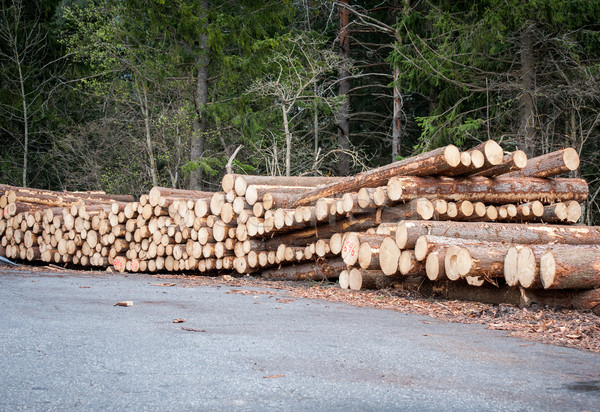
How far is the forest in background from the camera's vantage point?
48.5 ft

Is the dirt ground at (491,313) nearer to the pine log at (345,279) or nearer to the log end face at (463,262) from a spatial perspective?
the pine log at (345,279)

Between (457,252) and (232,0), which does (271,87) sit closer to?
(232,0)

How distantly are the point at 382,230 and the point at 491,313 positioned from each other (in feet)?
7.31

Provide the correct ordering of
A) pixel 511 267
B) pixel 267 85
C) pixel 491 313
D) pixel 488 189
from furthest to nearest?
pixel 267 85 < pixel 488 189 < pixel 491 313 < pixel 511 267

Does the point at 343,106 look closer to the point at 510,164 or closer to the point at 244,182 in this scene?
the point at 244,182

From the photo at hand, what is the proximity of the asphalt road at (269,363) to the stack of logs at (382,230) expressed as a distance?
4.01 ft

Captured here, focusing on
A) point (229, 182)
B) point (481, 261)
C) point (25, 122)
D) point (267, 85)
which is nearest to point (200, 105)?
point (267, 85)

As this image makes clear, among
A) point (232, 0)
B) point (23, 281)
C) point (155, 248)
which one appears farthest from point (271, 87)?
point (23, 281)

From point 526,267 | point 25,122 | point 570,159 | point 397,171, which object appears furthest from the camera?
point 25,122

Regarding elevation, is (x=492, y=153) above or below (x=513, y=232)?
above

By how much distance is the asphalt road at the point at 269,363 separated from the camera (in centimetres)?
289

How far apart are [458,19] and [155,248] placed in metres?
9.98

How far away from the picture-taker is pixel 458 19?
15648mm

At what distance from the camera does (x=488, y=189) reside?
29.5 feet
